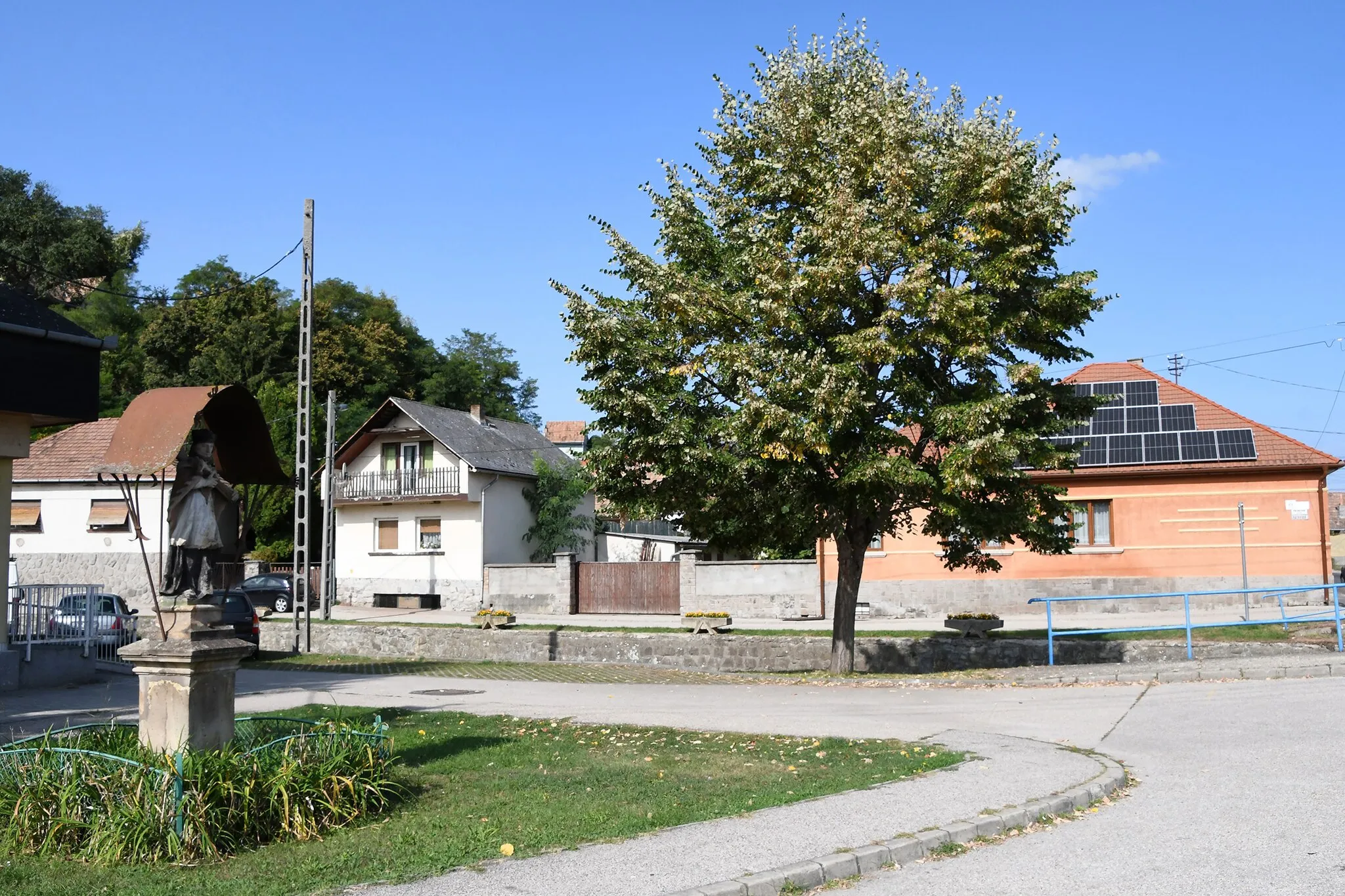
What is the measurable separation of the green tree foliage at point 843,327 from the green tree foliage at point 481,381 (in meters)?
46.9

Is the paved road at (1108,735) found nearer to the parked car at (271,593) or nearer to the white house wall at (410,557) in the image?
the parked car at (271,593)

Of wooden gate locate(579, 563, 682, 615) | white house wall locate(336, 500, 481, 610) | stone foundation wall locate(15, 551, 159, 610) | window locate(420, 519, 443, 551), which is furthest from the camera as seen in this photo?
window locate(420, 519, 443, 551)

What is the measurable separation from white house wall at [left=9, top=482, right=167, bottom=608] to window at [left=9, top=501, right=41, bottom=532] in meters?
0.13

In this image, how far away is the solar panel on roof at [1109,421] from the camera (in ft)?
106

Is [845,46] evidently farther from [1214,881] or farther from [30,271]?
[30,271]

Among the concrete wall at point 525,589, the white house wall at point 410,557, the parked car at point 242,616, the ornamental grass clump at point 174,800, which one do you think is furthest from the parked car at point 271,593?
the ornamental grass clump at point 174,800

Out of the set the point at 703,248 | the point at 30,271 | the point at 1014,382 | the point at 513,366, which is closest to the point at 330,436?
the point at 703,248

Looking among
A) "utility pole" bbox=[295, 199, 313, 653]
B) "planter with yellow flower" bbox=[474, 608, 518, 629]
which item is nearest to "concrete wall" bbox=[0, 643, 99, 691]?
"utility pole" bbox=[295, 199, 313, 653]

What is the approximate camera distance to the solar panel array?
100 ft

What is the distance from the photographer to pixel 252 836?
23.5ft

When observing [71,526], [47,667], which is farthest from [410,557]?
[47,667]

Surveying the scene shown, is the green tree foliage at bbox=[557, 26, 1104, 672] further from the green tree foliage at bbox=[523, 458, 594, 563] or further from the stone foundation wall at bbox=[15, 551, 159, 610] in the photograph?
the stone foundation wall at bbox=[15, 551, 159, 610]

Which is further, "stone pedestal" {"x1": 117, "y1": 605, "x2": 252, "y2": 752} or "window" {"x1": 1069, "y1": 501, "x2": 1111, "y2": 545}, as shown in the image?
"window" {"x1": 1069, "y1": 501, "x2": 1111, "y2": 545}

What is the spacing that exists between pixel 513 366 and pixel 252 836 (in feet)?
242
